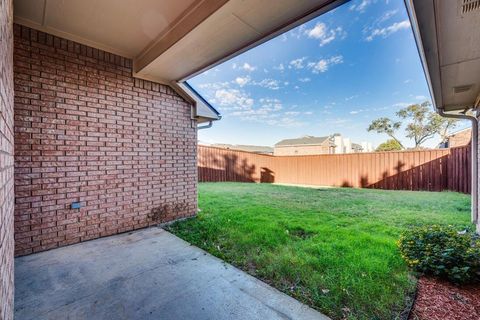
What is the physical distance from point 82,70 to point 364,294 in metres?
4.87

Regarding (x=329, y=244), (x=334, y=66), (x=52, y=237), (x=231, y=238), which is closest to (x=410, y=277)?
(x=329, y=244)

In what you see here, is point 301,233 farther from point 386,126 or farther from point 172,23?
point 386,126

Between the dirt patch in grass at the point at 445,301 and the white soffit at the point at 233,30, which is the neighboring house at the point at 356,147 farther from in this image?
the white soffit at the point at 233,30

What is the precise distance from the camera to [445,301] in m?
1.94

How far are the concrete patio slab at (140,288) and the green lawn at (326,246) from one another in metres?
0.24

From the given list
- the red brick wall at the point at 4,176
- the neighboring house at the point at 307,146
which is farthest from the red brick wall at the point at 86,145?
the neighboring house at the point at 307,146

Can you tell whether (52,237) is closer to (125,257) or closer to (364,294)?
(125,257)

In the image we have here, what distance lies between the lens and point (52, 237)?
308cm

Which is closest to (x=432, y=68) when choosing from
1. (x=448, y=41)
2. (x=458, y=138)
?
(x=448, y=41)

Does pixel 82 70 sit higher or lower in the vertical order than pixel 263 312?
higher

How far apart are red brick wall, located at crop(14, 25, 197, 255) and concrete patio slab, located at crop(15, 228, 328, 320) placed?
606 mm

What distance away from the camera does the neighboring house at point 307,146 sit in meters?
31.5

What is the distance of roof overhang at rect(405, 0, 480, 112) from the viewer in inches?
61.9

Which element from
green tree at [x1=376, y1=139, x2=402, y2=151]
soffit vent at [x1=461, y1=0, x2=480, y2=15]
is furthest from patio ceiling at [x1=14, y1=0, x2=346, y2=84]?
green tree at [x1=376, y1=139, x2=402, y2=151]
